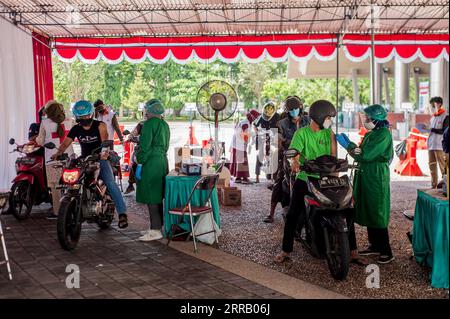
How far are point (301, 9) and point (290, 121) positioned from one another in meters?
4.84

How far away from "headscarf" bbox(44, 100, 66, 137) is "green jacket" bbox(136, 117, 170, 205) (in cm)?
186

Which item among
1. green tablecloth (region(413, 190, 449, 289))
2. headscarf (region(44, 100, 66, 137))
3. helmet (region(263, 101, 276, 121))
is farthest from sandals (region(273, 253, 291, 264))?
helmet (region(263, 101, 276, 121))

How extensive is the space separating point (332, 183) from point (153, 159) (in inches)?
84.7

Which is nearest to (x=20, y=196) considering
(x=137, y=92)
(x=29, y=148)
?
(x=29, y=148)

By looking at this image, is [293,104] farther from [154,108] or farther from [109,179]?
[109,179]

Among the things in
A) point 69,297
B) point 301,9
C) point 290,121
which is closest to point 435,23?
point 301,9

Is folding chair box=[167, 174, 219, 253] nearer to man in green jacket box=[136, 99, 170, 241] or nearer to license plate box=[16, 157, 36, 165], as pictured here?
man in green jacket box=[136, 99, 170, 241]

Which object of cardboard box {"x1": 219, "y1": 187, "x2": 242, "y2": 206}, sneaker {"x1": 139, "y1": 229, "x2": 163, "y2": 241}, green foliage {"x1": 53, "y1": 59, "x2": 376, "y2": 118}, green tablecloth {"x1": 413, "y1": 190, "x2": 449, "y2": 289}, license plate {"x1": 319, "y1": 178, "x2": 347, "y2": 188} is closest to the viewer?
green tablecloth {"x1": 413, "y1": 190, "x2": 449, "y2": 289}

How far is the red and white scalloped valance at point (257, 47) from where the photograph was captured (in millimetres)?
12633

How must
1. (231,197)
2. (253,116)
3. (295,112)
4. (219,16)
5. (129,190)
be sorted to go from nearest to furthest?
1. (295,112)
2. (231,197)
3. (129,190)
4. (219,16)
5. (253,116)

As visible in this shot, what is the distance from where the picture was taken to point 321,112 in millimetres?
4973

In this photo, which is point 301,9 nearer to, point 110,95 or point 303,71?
point 110,95

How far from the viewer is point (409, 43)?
41.5 feet

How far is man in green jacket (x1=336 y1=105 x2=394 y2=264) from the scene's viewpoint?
17.1ft
